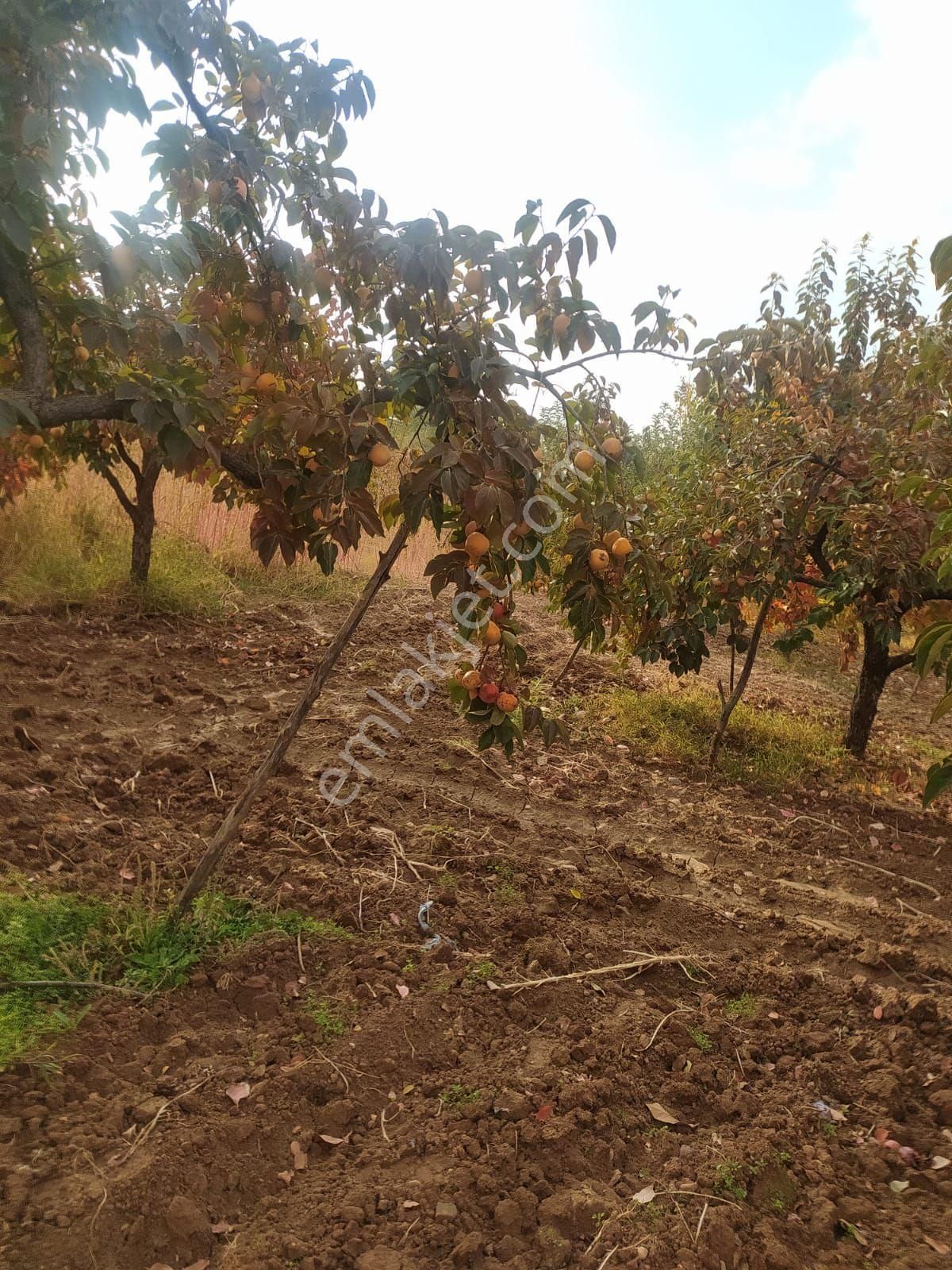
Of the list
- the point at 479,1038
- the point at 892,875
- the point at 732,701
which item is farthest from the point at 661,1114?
the point at 732,701

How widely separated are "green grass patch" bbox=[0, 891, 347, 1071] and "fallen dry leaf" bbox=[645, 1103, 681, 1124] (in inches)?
36.5

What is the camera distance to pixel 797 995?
2.42 metres

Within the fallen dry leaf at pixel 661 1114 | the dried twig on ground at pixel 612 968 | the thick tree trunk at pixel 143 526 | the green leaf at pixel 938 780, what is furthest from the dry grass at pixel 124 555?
the green leaf at pixel 938 780

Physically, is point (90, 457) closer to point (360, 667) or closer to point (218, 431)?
point (360, 667)

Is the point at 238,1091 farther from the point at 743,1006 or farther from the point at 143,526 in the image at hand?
the point at 143,526

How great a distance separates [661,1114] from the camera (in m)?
1.86

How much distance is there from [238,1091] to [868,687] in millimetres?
4178

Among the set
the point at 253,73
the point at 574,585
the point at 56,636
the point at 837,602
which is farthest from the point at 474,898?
the point at 56,636

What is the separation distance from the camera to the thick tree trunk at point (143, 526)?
535 centimetres

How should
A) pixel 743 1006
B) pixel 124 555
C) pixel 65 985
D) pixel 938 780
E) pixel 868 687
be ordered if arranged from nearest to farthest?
pixel 938 780
pixel 65 985
pixel 743 1006
pixel 868 687
pixel 124 555

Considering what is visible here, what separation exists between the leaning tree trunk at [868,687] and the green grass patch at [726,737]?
0.42ft

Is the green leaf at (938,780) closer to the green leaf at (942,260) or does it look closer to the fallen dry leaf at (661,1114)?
the fallen dry leaf at (661,1114)

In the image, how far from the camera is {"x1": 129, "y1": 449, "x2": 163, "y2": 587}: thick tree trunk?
5352 mm

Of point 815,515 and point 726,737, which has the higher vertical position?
point 815,515
